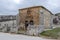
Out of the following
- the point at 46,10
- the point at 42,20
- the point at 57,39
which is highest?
the point at 46,10

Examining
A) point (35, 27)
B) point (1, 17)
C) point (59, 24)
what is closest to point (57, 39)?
point (35, 27)

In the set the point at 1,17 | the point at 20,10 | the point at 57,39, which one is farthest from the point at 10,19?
the point at 57,39

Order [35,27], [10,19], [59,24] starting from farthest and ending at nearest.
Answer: [10,19] < [59,24] < [35,27]

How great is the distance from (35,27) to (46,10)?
7.72m

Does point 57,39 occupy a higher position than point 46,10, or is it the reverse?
point 46,10

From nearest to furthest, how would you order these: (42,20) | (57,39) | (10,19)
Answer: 1. (57,39)
2. (42,20)
3. (10,19)

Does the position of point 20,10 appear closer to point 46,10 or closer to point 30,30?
point 46,10

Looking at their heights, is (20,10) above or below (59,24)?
above

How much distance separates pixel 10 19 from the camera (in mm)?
42969

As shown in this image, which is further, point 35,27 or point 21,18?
point 21,18

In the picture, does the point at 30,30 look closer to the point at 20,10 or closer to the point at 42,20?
the point at 42,20

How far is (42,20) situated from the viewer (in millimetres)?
30938

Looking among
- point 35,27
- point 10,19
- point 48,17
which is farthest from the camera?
point 10,19

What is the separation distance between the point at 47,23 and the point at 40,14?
3089mm
